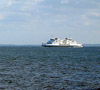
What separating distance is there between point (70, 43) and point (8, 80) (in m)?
171

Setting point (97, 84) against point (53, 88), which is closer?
point (53, 88)

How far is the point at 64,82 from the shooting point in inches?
1041

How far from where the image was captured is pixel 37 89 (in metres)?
23.1

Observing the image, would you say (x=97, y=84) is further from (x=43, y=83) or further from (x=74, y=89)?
(x=43, y=83)

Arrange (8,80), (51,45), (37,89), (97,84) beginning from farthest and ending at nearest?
1. (51,45)
2. (8,80)
3. (97,84)
4. (37,89)

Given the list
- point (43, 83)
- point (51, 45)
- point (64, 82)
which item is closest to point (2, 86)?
point (43, 83)

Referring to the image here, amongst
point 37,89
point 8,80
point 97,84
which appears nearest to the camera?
point 37,89

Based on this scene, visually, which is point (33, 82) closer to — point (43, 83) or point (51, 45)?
point (43, 83)

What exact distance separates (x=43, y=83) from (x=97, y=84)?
524cm

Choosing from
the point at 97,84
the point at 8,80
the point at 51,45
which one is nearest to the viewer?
the point at 97,84

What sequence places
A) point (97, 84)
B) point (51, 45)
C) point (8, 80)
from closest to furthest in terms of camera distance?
point (97, 84) < point (8, 80) < point (51, 45)

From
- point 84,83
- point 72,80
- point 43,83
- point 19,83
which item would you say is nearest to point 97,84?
point 84,83

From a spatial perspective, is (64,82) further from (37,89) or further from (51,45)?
(51,45)

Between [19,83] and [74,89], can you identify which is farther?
[19,83]
